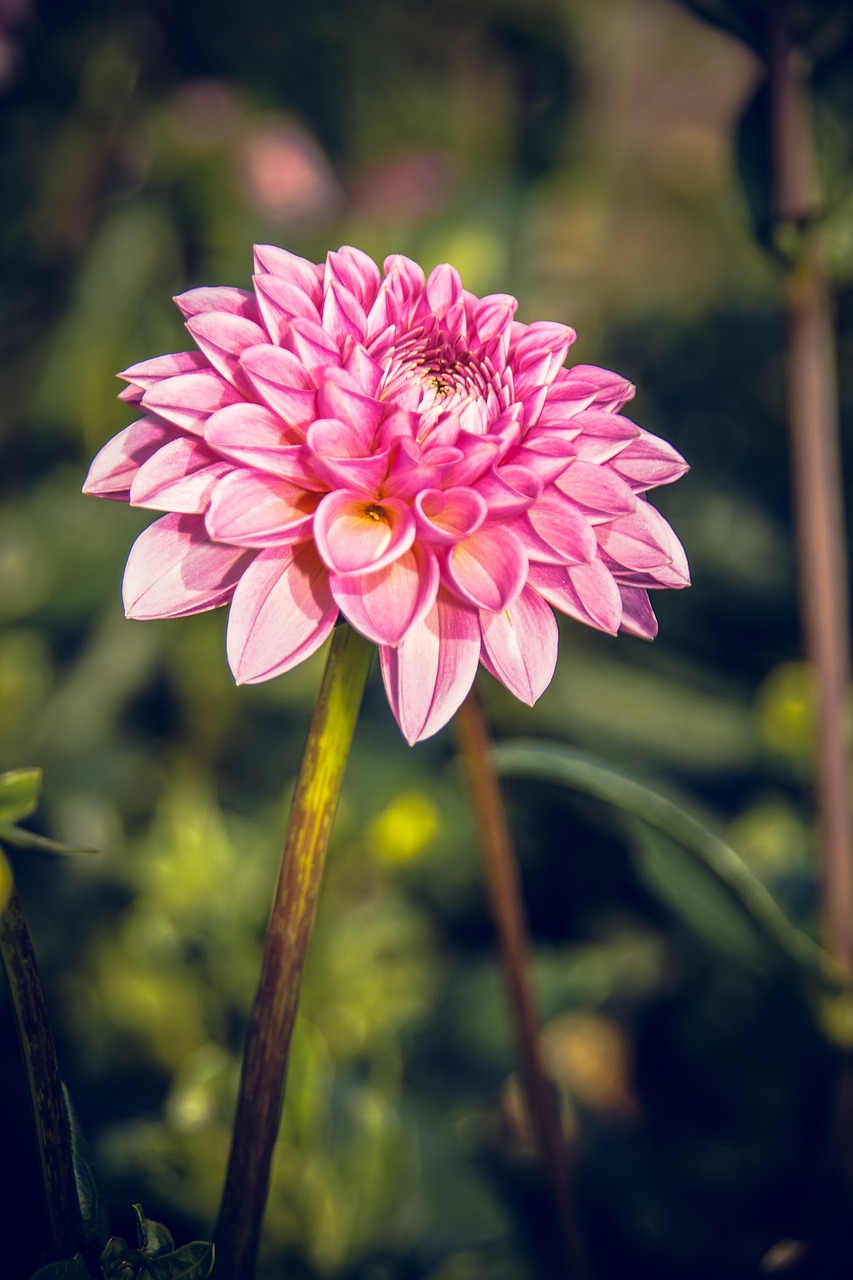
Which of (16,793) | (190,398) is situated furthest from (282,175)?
(16,793)

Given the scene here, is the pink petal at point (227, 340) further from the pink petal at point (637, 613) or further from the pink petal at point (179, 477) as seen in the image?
the pink petal at point (637, 613)

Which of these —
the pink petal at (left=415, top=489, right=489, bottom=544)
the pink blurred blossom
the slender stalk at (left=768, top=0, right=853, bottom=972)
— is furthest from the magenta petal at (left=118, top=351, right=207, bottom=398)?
the pink blurred blossom

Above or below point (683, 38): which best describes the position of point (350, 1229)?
below

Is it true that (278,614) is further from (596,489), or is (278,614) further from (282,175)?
(282,175)

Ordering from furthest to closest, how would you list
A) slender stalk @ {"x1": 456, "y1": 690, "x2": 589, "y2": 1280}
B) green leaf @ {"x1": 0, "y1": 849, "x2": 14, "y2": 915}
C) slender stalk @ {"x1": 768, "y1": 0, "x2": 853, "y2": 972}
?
1. slender stalk @ {"x1": 768, "y1": 0, "x2": 853, "y2": 972}
2. slender stalk @ {"x1": 456, "y1": 690, "x2": 589, "y2": 1280}
3. green leaf @ {"x1": 0, "y1": 849, "x2": 14, "y2": 915}

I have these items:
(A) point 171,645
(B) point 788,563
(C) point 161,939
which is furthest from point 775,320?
(C) point 161,939

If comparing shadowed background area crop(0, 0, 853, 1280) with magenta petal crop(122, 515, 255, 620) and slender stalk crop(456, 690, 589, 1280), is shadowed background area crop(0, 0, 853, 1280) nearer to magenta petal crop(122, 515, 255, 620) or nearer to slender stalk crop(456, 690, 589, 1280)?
slender stalk crop(456, 690, 589, 1280)

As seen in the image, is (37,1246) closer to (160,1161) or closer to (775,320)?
(160,1161)
